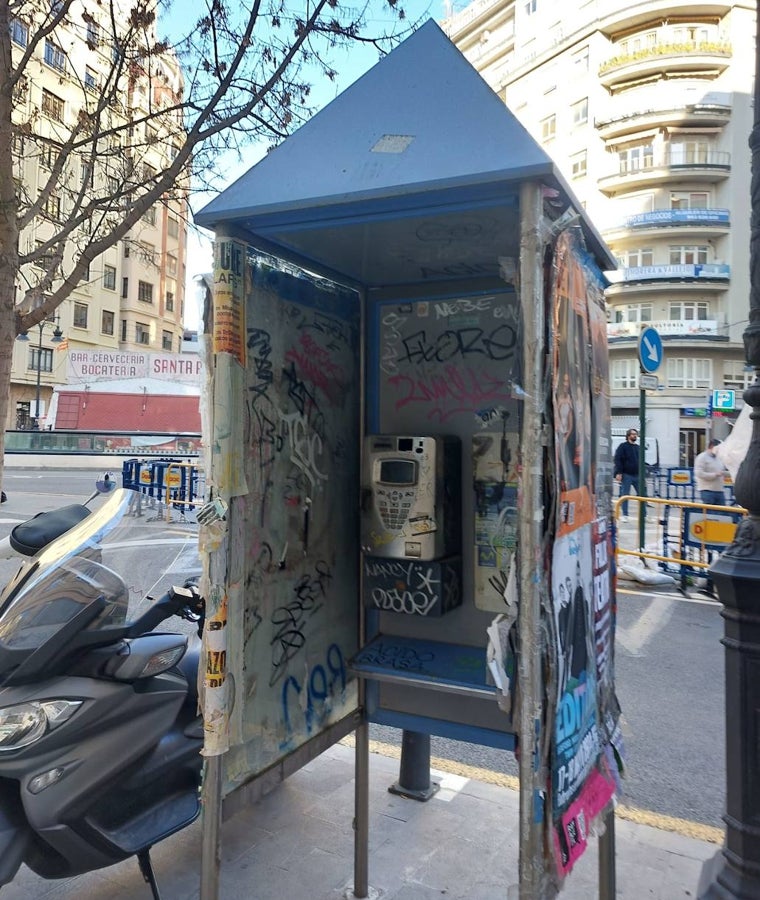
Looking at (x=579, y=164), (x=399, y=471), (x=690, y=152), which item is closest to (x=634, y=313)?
(x=690, y=152)

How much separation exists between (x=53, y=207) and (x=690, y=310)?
33275 mm

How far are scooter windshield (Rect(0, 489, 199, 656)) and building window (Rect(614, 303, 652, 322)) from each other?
117 feet

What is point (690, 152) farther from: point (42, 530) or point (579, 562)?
point (42, 530)

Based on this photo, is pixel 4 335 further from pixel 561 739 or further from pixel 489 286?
pixel 561 739

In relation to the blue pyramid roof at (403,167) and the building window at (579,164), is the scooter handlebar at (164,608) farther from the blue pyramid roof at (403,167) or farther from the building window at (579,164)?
the building window at (579,164)

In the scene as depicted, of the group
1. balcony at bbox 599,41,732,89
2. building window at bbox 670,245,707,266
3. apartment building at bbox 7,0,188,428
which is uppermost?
balcony at bbox 599,41,732,89

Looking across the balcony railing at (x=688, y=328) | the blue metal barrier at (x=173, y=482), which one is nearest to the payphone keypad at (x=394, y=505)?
the blue metal barrier at (x=173, y=482)

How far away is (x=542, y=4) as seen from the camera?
1511 inches

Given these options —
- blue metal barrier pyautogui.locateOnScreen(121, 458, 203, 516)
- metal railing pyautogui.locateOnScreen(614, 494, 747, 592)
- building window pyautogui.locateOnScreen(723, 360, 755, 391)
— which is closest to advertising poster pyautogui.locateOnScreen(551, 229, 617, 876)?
metal railing pyautogui.locateOnScreen(614, 494, 747, 592)

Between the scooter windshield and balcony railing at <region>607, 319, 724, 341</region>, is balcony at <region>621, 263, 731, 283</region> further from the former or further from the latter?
the scooter windshield

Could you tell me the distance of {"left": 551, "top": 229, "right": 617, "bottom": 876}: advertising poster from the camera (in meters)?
1.85

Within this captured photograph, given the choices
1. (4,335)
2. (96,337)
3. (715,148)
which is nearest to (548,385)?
(4,335)

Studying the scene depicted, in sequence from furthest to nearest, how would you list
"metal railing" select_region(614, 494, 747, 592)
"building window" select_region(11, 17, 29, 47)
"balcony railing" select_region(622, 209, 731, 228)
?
1. "balcony railing" select_region(622, 209, 731, 228)
2. "metal railing" select_region(614, 494, 747, 592)
3. "building window" select_region(11, 17, 29, 47)

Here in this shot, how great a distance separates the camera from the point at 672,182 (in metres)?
34.1
